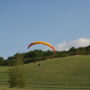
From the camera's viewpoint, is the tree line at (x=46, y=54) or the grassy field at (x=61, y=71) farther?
the tree line at (x=46, y=54)

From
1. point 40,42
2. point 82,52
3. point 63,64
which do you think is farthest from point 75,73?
point 40,42

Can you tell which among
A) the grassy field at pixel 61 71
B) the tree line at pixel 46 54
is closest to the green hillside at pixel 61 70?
the grassy field at pixel 61 71

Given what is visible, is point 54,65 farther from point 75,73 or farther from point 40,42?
point 40,42

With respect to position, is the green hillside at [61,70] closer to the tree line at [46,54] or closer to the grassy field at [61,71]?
the grassy field at [61,71]

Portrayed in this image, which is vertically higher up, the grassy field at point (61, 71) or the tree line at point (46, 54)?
the tree line at point (46, 54)

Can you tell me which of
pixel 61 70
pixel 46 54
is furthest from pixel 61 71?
pixel 46 54

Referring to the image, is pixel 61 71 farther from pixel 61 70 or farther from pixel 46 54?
pixel 46 54

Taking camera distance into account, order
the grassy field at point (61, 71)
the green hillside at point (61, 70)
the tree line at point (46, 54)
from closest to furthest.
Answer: the grassy field at point (61, 71) < the green hillside at point (61, 70) < the tree line at point (46, 54)

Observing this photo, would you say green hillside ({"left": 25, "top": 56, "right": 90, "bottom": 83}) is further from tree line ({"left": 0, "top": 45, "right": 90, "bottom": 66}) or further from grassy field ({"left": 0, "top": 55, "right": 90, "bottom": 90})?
tree line ({"left": 0, "top": 45, "right": 90, "bottom": 66})

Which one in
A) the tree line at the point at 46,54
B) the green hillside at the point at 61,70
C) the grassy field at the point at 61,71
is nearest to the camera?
the grassy field at the point at 61,71

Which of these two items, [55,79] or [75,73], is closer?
[55,79]

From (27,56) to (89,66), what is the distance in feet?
131

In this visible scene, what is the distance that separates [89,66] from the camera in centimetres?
9125

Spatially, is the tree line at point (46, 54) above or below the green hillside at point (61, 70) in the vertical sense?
above
